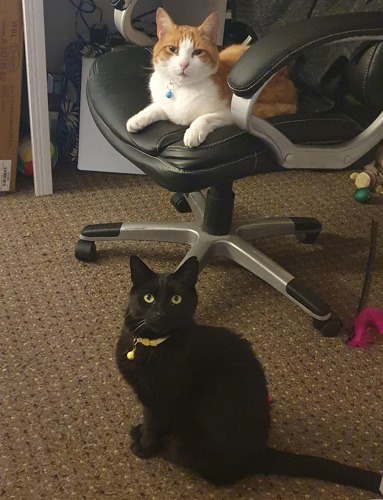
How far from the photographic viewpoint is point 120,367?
1069mm

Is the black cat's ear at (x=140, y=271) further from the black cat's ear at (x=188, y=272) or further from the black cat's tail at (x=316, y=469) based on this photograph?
the black cat's tail at (x=316, y=469)

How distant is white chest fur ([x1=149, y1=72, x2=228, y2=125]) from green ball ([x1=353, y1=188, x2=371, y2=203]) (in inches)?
35.0

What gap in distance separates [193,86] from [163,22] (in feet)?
0.58

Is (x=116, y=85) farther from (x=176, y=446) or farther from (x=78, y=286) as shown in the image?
(x=176, y=446)

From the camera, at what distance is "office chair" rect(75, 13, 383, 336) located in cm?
104

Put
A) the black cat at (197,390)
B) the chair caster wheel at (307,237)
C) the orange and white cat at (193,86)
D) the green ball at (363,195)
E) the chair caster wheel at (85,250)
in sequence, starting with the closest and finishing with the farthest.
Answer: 1. the black cat at (197,390)
2. the orange and white cat at (193,86)
3. the chair caster wheel at (85,250)
4. the chair caster wheel at (307,237)
5. the green ball at (363,195)

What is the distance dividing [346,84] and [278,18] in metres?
0.32

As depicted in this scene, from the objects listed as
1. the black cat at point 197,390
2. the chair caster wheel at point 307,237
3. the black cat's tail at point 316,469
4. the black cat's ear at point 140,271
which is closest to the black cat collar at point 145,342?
the black cat at point 197,390

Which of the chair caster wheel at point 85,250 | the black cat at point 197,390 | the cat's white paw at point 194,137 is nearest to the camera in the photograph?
the black cat at point 197,390

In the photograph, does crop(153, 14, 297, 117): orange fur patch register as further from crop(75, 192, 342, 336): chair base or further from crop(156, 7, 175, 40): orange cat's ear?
crop(75, 192, 342, 336): chair base

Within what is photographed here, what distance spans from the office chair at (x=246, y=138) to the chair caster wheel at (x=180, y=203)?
24 centimetres

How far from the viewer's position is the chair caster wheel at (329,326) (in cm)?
140

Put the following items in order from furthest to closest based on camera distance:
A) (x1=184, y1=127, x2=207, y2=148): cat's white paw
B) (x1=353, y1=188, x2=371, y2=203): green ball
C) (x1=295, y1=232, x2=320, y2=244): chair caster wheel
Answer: (x1=353, y1=188, x2=371, y2=203): green ball → (x1=295, y1=232, x2=320, y2=244): chair caster wheel → (x1=184, y1=127, x2=207, y2=148): cat's white paw

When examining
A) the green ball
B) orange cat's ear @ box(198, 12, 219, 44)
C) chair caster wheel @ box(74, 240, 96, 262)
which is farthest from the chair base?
orange cat's ear @ box(198, 12, 219, 44)
